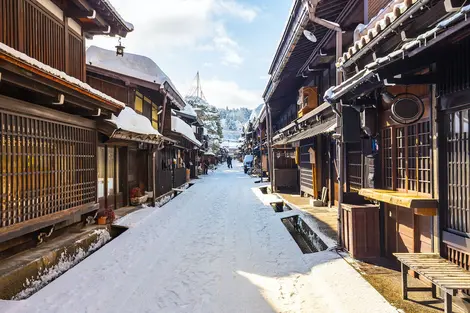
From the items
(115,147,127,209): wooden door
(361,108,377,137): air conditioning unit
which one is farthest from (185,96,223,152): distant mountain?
(361,108,377,137): air conditioning unit

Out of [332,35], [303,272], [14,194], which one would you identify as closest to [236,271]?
[303,272]

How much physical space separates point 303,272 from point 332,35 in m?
7.23

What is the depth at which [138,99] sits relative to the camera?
1519 cm

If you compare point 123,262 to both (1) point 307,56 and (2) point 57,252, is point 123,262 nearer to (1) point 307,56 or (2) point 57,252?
(2) point 57,252

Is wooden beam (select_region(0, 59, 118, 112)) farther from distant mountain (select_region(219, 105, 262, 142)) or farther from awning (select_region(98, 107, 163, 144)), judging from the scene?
distant mountain (select_region(219, 105, 262, 142))

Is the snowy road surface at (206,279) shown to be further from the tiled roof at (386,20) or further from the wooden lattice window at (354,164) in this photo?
the tiled roof at (386,20)

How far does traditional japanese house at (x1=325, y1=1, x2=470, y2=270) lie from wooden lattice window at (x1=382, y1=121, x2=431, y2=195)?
0.02 m

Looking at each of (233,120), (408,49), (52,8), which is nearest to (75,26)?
(52,8)

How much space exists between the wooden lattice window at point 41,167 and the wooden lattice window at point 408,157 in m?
7.04

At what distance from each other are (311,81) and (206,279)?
11.4m

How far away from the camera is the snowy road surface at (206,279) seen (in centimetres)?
446

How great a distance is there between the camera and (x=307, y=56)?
1238 cm

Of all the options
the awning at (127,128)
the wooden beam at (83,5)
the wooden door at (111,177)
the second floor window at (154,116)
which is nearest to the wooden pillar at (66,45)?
the wooden beam at (83,5)

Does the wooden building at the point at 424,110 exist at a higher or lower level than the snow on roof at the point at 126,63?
lower
